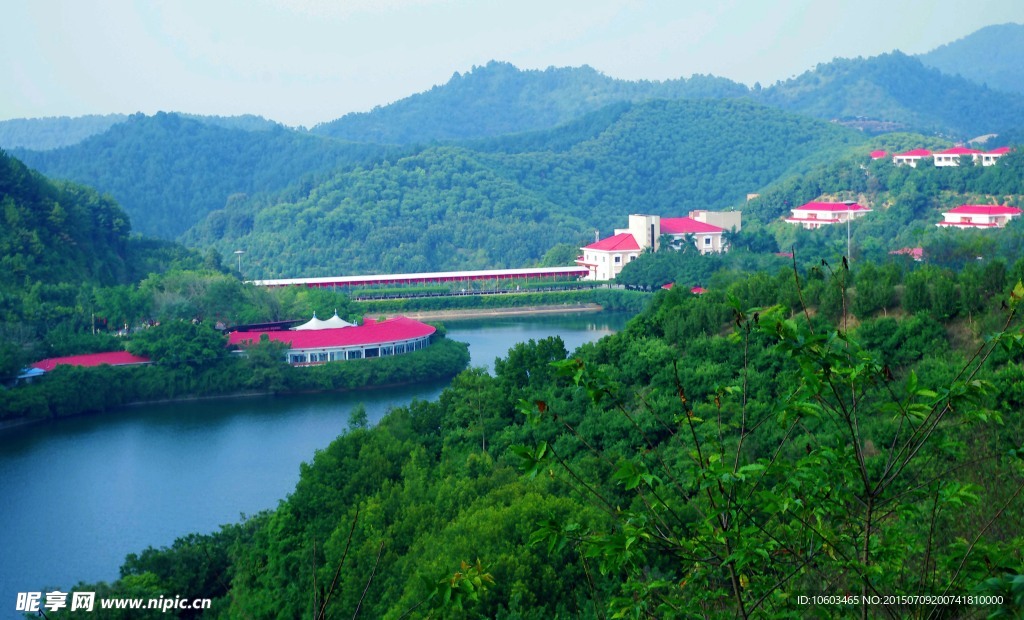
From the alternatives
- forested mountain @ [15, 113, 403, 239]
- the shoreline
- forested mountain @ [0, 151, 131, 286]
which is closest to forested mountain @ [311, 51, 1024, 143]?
forested mountain @ [15, 113, 403, 239]

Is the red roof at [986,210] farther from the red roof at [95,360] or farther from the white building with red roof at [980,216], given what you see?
the red roof at [95,360]

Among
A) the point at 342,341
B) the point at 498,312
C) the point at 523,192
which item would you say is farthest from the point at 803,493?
the point at 523,192

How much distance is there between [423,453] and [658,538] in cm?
773

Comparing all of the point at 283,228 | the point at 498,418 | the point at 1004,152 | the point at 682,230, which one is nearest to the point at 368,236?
the point at 283,228

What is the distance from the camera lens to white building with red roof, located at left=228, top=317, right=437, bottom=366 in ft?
66.6

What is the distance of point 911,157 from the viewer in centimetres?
4291

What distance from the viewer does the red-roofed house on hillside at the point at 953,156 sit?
134 feet

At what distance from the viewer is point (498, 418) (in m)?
11.1

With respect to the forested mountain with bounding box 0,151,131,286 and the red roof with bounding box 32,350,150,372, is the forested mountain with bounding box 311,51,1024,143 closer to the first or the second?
the forested mountain with bounding box 0,151,131,286

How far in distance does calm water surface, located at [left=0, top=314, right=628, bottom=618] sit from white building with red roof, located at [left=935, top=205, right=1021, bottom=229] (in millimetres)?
21061

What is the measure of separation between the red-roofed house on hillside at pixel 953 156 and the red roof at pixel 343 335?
1029 inches

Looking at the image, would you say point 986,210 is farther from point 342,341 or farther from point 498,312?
point 342,341

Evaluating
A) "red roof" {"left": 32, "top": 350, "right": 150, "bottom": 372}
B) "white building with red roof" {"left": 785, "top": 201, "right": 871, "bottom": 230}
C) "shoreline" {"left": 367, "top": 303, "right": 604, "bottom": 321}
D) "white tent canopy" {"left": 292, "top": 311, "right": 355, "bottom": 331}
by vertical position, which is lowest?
"shoreline" {"left": 367, "top": 303, "right": 604, "bottom": 321}

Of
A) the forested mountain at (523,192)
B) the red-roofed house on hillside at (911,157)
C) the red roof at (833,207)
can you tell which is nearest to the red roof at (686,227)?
the red roof at (833,207)
